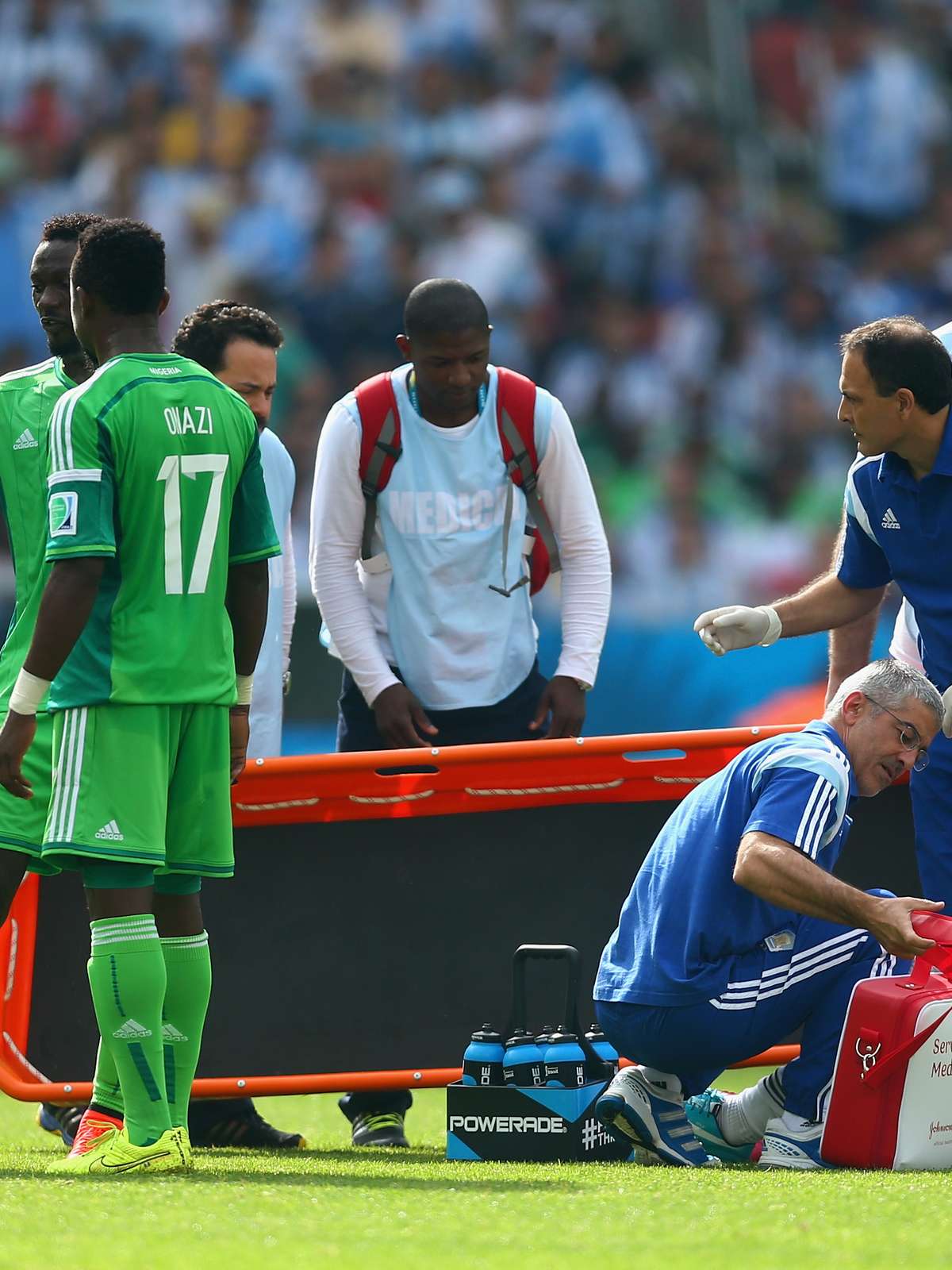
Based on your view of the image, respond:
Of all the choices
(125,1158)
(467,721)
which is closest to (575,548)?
(467,721)

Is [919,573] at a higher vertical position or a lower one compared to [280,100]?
lower

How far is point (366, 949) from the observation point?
4.93m

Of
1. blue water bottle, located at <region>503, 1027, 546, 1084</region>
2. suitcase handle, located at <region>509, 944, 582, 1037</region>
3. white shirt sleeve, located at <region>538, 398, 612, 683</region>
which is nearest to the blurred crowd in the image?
white shirt sleeve, located at <region>538, 398, 612, 683</region>

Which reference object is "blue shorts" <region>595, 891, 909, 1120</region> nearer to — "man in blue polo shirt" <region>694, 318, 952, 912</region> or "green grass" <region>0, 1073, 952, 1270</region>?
"green grass" <region>0, 1073, 952, 1270</region>

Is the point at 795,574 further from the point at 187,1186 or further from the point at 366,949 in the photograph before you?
the point at 187,1186

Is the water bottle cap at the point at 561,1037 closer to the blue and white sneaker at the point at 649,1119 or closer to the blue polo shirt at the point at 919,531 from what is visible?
the blue and white sneaker at the point at 649,1119

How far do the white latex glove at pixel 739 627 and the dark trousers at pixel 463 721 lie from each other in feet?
1.90

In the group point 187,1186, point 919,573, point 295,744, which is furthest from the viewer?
point 295,744

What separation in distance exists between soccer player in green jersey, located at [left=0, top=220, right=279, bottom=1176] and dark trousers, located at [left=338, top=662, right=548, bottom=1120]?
1.19 metres

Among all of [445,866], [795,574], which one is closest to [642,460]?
[795,574]

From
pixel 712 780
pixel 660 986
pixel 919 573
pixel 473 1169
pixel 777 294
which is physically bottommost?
pixel 473 1169

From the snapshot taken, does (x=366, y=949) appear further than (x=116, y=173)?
No

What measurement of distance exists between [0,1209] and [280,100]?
33.6 ft

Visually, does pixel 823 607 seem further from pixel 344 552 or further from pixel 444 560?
pixel 344 552
